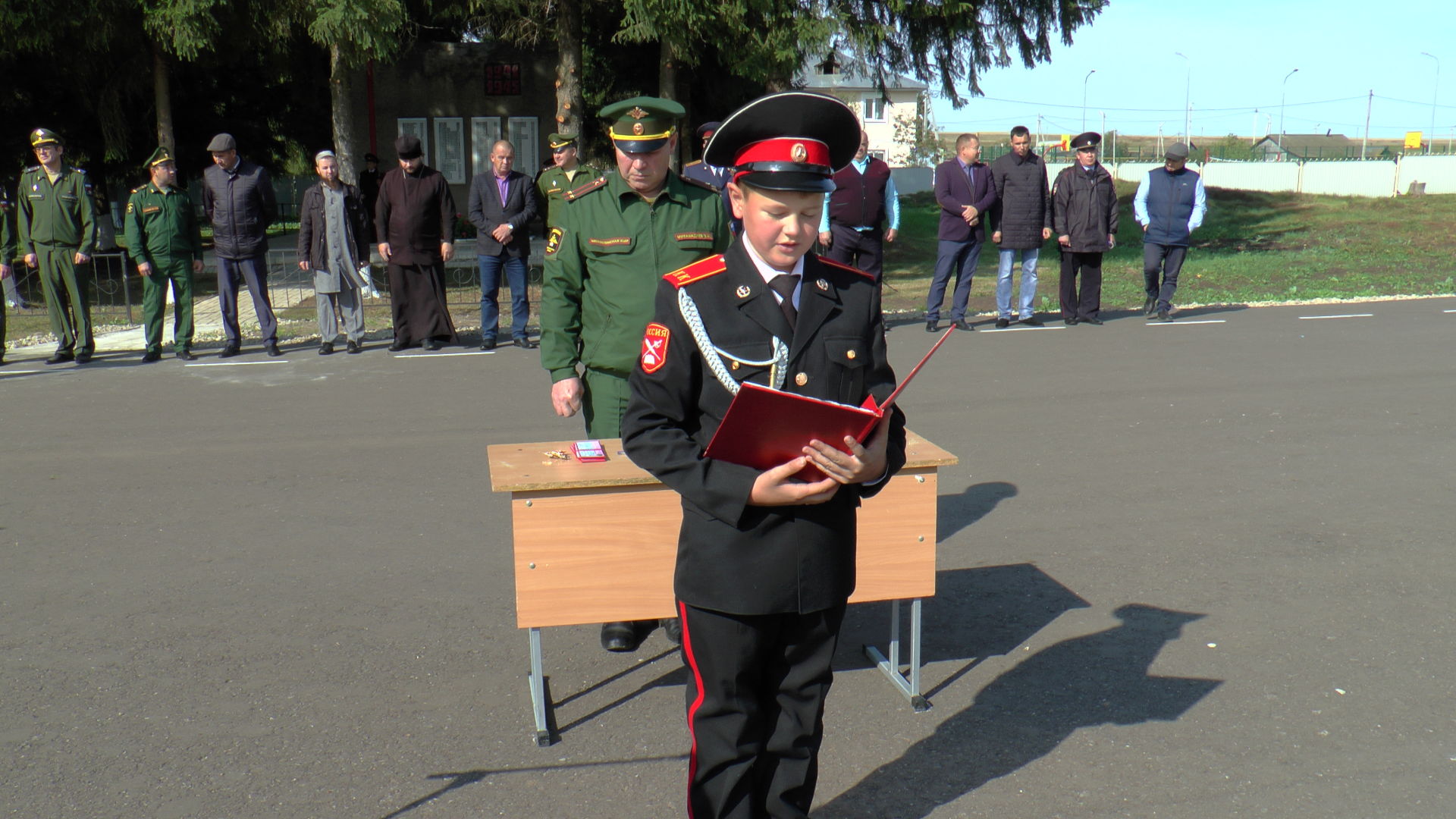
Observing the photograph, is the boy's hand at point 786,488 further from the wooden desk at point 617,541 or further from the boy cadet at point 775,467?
the wooden desk at point 617,541

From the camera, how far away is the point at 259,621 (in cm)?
499

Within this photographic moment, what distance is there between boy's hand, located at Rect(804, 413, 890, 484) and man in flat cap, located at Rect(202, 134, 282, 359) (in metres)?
10.4

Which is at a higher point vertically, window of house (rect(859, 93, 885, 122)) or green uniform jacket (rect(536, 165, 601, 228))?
window of house (rect(859, 93, 885, 122))

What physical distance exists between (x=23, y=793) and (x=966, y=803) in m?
2.82

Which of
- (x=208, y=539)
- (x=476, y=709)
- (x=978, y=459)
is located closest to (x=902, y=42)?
(x=978, y=459)

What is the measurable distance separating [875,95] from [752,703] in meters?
25.9

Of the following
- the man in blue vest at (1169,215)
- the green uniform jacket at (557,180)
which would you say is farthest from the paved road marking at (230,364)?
the man in blue vest at (1169,215)

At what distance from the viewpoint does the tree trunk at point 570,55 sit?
18.6 metres

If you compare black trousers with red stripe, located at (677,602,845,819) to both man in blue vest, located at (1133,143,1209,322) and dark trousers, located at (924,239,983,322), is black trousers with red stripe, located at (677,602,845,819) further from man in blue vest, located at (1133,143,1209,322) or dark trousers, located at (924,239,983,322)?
man in blue vest, located at (1133,143,1209,322)

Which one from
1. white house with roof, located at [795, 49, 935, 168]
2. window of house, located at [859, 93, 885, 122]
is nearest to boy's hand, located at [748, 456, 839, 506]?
white house with roof, located at [795, 49, 935, 168]

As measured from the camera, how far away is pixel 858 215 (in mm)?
11969

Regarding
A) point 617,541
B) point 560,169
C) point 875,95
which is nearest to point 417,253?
point 560,169

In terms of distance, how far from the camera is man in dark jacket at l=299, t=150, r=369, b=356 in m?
12.2

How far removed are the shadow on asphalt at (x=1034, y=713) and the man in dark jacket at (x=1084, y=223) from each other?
A: 896cm
